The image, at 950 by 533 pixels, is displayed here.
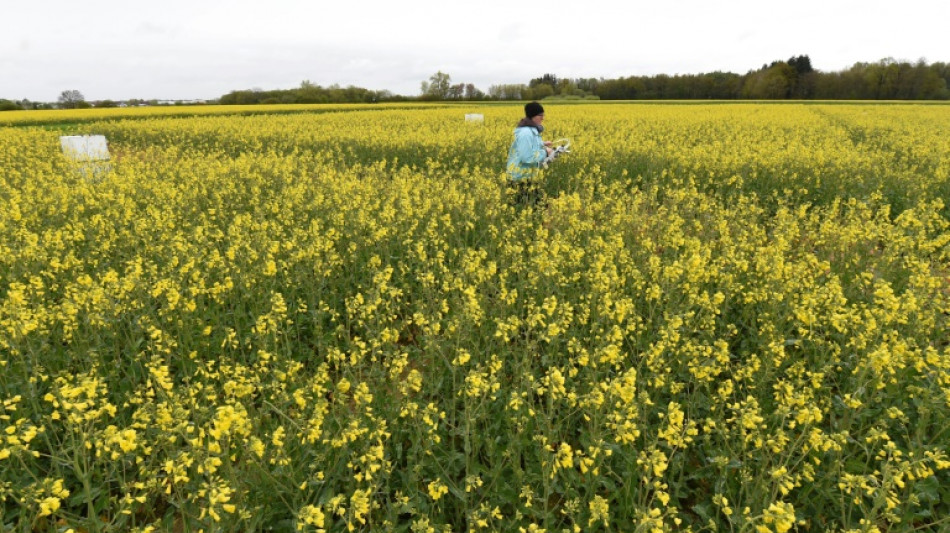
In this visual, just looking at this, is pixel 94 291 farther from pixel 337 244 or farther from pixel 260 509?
pixel 337 244

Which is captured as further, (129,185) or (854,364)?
(129,185)

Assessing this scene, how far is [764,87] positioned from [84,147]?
88.1 meters

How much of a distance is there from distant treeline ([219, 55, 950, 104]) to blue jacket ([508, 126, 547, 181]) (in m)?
72.0

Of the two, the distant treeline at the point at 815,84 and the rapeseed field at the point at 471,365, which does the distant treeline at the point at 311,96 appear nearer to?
the distant treeline at the point at 815,84

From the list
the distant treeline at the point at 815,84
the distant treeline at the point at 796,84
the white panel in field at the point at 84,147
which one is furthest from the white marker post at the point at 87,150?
the distant treeline at the point at 815,84

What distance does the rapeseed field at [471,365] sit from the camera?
2.91 meters

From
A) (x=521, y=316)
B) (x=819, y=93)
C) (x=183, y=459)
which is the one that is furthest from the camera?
(x=819, y=93)

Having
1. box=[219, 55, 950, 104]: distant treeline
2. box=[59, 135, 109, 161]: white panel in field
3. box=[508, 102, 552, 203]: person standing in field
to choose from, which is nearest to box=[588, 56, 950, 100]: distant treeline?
box=[219, 55, 950, 104]: distant treeline

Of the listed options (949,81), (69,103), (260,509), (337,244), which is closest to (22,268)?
(337,244)

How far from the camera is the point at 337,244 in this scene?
23.6 feet

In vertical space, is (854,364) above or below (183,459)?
below

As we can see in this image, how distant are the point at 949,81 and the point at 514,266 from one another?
109 metres

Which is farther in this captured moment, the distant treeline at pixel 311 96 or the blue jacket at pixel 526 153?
the distant treeline at pixel 311 96

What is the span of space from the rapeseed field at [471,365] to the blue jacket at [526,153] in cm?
102
